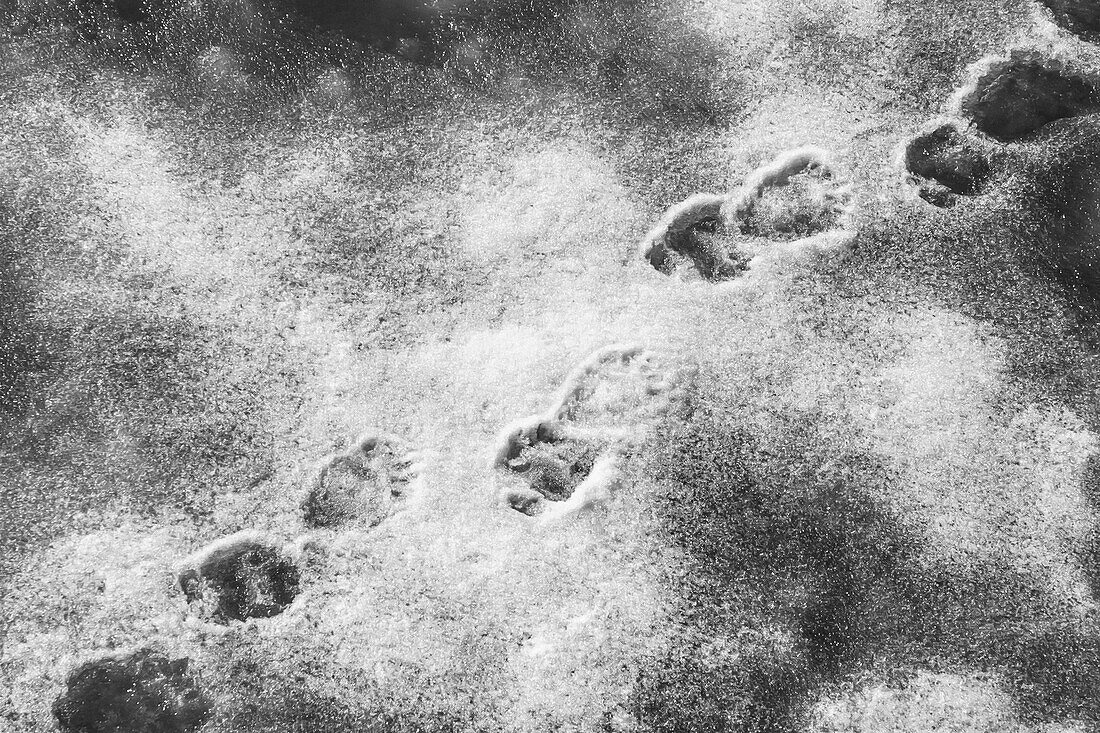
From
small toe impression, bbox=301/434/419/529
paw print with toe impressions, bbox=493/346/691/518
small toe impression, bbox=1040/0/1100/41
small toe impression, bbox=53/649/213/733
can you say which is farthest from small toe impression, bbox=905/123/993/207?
small toe impression, bbox=53/649/213/733

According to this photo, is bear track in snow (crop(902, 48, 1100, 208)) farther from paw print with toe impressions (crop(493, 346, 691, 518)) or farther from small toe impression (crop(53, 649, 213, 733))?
small toe impression (crop(53, 649, 213, 733))

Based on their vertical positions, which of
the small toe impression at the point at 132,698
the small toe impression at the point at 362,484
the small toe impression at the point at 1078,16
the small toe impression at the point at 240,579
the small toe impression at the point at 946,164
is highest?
the small toe impression at the point at 1078,16

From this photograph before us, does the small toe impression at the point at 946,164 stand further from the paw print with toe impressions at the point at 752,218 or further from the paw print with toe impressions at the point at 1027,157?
the paw print with toe impressions at the point at 752,218

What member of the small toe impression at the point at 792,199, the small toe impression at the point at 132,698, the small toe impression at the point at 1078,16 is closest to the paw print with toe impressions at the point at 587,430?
the small toe impression at the point at 792,199

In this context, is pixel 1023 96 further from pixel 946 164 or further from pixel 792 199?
pixel 792 199

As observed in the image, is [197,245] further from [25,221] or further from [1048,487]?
[1048,487]
